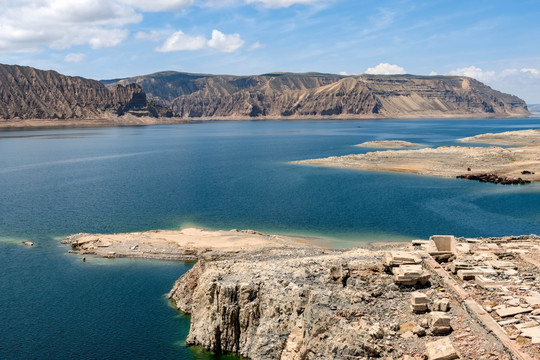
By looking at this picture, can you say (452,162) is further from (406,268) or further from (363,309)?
(363,309)

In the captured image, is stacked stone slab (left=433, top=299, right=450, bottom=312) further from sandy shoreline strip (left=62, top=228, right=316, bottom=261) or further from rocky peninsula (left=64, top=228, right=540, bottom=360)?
sandy shoreline strip (left=62, top=228, right=316, bottom=261)

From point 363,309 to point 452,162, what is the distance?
125 metres

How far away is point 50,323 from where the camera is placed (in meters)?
42.8

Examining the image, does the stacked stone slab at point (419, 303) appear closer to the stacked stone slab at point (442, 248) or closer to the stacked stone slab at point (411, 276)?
the stacked stone slab at point (411, 276)

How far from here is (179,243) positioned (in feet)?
216

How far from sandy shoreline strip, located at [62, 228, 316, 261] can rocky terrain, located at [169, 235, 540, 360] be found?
17.3 metres

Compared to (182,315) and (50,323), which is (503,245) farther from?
(50,323)

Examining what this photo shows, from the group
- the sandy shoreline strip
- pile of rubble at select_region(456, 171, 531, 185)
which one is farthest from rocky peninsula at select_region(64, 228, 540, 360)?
A: pile of rubble at select_region(456, 171, 531, 185)

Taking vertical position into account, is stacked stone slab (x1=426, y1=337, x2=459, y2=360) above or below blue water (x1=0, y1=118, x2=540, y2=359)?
above

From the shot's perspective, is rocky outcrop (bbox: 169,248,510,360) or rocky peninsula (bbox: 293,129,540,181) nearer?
rocky outcrop (bbox: 169,248,510,360)

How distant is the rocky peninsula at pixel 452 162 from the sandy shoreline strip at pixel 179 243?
79.2m

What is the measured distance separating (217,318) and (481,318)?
2035 cm

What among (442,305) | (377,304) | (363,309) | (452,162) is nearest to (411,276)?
(377,304)

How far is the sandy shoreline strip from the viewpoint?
61750 millimetres
